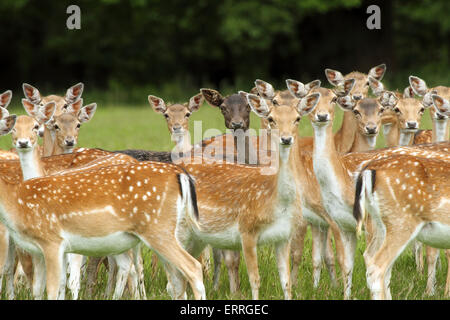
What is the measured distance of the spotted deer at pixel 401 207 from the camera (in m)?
5.56

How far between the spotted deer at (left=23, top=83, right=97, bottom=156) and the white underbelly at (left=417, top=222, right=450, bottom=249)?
139 inches

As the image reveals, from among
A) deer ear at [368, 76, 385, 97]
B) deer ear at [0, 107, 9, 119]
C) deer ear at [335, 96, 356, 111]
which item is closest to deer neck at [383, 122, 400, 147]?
deer ear at [368, 76, 385, 97]

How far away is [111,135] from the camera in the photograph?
1600 centimetres

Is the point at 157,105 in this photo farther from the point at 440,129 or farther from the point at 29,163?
the point at 440,129

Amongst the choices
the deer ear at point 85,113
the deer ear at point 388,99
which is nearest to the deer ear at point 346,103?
the deer ear at point 388,99

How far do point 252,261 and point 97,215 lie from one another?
44.5 inches

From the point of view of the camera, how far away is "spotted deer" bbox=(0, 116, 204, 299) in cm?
559

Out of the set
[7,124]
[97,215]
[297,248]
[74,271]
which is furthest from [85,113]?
[97,215]

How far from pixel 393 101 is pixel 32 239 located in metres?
3.98

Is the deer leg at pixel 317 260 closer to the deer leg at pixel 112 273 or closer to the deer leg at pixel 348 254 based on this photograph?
the deer leg at pixel 348 254

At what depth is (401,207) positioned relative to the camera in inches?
220

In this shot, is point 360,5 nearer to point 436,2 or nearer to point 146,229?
point 436,2

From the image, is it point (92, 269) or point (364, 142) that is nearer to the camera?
point (92, 269)

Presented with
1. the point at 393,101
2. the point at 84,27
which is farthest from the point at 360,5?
the point at 393,101
